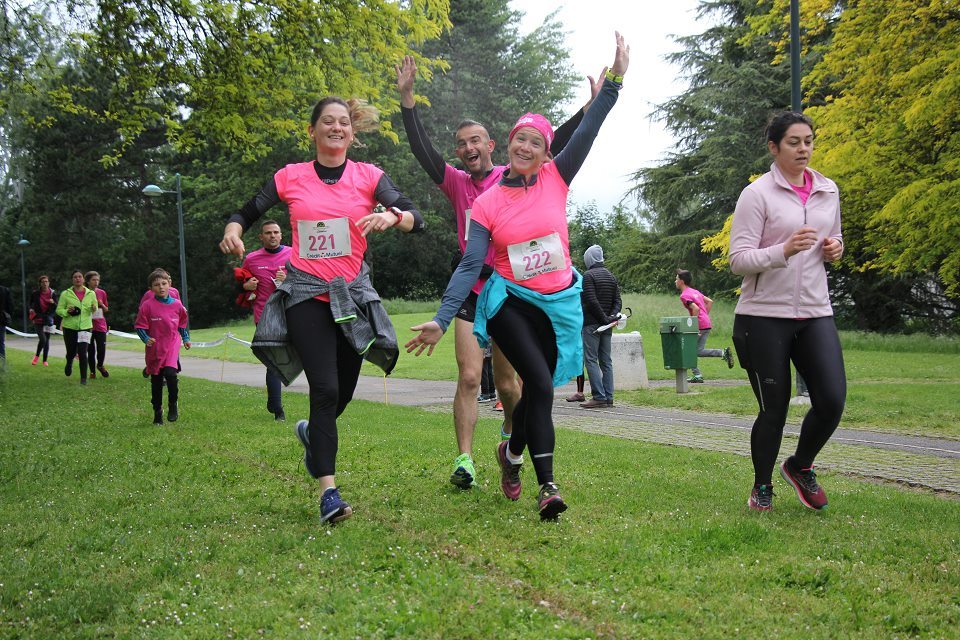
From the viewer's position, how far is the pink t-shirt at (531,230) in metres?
4.99

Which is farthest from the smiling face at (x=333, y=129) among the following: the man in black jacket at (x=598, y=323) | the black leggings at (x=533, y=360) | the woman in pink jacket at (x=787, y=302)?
the man in black jacket at (x=598, y=323)

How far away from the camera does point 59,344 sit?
1496 inches

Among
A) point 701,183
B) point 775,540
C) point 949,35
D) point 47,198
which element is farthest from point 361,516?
point 47,198

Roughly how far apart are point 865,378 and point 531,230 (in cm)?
1233

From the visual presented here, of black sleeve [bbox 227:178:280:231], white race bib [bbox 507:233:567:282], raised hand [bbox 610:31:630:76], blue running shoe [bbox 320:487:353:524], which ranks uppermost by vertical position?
raised hand [bbox 610:31:630:76]

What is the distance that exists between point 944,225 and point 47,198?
187 ft

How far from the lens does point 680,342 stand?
512 inches

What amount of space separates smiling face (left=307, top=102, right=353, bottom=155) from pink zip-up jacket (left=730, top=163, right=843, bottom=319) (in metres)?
2.25

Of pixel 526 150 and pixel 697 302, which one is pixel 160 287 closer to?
pixel 526 150

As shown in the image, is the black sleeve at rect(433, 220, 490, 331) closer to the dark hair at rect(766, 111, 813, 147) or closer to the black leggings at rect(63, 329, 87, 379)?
the dark hair at rect(766, 111, 813, 147)

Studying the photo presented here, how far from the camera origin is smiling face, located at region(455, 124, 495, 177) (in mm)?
5875

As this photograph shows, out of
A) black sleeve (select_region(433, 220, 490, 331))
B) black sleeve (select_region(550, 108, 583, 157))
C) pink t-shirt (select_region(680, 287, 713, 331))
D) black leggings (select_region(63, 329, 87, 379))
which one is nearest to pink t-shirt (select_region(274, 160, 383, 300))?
black sleeve (select_region(433, 220, 490, 331))

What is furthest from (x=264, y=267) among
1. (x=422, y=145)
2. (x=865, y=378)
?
(x=865, y=378)

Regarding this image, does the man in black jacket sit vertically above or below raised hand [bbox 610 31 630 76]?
below
